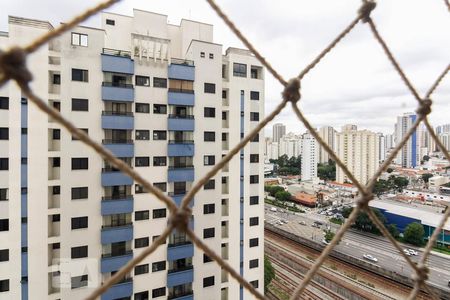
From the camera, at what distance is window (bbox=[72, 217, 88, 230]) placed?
13.0 feet

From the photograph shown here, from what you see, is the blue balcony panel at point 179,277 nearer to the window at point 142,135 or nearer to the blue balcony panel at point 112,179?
the blue balcony panel at point 112,179

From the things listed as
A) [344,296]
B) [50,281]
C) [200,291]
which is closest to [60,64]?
[50,281]

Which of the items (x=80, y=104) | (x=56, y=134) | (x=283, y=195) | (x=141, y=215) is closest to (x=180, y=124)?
(x=80, y=104)

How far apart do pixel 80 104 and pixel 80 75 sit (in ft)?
1.41

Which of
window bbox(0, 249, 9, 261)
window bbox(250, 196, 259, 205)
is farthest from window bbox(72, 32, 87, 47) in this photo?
window bbox(250, 196, 259, 205)

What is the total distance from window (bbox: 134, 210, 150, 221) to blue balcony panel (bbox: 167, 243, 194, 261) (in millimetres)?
638

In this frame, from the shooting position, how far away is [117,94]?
4.16m

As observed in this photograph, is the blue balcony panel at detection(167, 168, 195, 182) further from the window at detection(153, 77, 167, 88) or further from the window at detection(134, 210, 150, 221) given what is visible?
the window at detection(153, 77, 167, 88)

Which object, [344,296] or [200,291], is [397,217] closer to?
[344,296]

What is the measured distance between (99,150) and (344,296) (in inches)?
355

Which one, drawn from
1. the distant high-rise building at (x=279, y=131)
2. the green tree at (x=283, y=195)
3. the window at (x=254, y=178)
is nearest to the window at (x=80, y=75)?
the window at (x=254, y=178)

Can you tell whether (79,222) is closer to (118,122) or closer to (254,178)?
(118,122)

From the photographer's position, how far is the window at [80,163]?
3.95 m

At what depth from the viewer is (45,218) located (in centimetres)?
382
